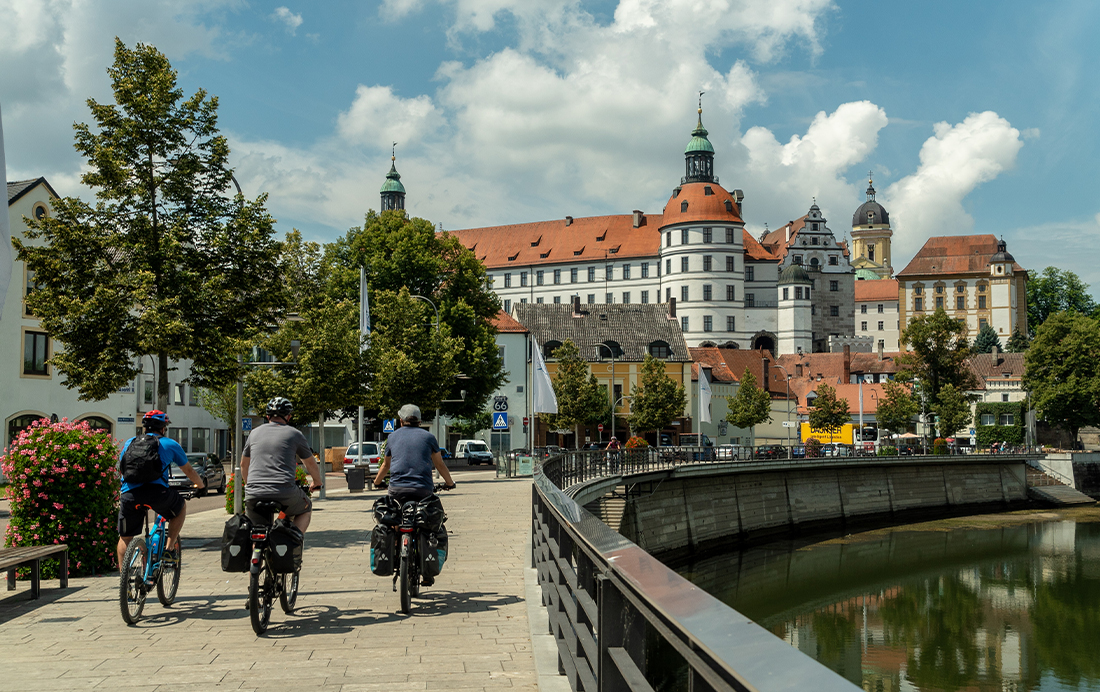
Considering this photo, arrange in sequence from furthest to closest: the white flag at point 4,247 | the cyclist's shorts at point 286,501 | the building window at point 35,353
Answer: the building window at point 35,353 < the cyclist's shorts at point 286,501 < the white flag at point 4,247

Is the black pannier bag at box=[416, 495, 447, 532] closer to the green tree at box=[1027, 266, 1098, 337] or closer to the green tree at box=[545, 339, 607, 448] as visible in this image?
the green tree at box=[545, 339, 607, 448]

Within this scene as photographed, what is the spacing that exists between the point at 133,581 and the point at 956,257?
512ft

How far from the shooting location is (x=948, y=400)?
228 ft

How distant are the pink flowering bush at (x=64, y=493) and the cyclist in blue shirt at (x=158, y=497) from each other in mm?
2591

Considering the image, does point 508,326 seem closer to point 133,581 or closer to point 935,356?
point 935,356

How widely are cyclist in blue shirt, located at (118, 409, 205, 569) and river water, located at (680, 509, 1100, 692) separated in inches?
595

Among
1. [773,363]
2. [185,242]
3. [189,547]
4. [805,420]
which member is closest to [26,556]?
[189,547]

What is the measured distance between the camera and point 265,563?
7730 mm

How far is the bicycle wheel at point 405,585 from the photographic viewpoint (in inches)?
333

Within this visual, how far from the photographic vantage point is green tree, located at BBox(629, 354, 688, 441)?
6912 centimetres

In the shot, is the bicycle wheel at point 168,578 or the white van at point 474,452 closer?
the bicycle wheel at point 168,578

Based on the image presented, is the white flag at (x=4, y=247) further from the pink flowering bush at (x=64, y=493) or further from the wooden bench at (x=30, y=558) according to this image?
the pink flowering bush at (x=64, y=493)

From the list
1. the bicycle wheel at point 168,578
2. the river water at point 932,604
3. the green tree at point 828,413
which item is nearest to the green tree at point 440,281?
the river water at point 932,604

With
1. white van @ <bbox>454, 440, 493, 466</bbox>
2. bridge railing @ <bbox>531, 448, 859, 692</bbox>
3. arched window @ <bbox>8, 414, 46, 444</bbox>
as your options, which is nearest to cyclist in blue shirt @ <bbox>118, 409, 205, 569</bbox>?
bridge railing @ <bbox>531, 448, 859, 692</bbox>
